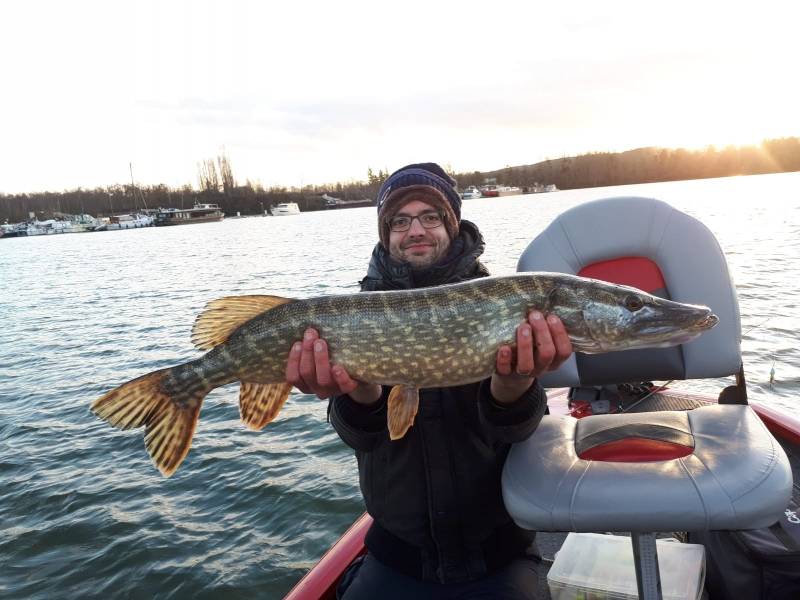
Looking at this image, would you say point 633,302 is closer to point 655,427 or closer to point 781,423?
point 655,427

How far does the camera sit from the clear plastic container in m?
1.84

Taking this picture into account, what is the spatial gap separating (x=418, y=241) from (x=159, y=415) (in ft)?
4.07

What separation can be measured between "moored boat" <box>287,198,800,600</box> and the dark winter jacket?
5.3 inches

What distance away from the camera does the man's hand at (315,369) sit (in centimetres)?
194

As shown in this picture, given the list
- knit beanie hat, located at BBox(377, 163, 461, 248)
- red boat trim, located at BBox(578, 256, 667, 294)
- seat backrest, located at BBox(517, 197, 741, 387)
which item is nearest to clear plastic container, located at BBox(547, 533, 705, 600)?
seat backrest, located at BBox(517, 197, 741, 387)

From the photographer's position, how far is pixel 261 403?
2.17 m

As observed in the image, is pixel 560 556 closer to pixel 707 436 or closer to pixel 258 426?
pixel 707 436

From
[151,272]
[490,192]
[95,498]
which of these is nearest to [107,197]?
[490,192]

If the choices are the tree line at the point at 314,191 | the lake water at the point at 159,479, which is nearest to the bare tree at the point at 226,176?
the tree line at the point at 314,191

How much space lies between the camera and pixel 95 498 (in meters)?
4.45

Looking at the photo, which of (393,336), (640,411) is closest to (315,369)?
(393,336)

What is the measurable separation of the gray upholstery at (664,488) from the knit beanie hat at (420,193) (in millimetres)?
1095

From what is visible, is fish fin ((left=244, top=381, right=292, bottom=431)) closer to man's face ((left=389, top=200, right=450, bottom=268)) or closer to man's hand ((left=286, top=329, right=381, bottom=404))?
man's hand ((left=286, top=329, right=381, bottom=404))

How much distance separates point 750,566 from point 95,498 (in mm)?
4578
